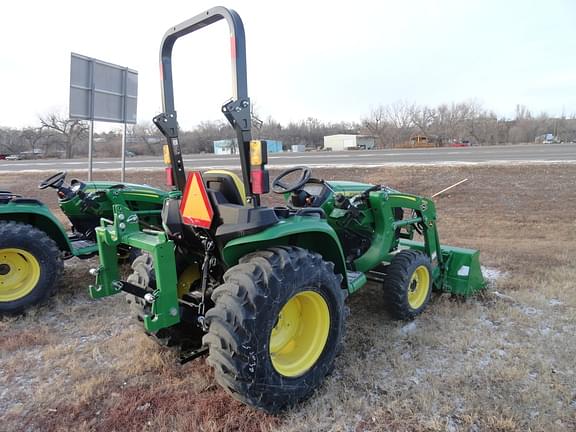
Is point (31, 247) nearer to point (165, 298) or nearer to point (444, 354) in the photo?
point (165, 298)

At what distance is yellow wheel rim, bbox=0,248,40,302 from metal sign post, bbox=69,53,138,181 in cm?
348

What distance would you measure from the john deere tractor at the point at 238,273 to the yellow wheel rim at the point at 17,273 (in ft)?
5.94

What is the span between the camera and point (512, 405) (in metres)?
2.69

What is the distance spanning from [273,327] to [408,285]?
1896 millimetres

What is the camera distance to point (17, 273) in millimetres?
4391

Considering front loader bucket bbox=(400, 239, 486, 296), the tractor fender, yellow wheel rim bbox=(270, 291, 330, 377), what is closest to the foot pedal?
yellow wheel rim bbox=(270, 291, 330, 377)

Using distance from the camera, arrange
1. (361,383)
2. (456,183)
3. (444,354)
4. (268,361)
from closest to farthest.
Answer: (268,361) → (361,383) → (444,354) → (456,183)

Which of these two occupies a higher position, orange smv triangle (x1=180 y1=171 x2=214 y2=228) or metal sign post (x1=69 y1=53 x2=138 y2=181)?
metal sign post (x1=69 y1=53 x2=138 y2=181)

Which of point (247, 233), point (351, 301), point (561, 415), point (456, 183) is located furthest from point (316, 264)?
point (456, 183)

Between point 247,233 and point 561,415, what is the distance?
86.1 inches

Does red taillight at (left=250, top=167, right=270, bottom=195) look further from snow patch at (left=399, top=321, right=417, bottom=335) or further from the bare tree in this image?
the bare tree

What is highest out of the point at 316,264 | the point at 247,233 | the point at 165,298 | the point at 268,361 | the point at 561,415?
the point at 247,233

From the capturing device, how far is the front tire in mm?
2293

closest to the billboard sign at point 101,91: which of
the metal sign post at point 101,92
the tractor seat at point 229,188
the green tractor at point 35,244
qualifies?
the metal sign post at point 101,92
